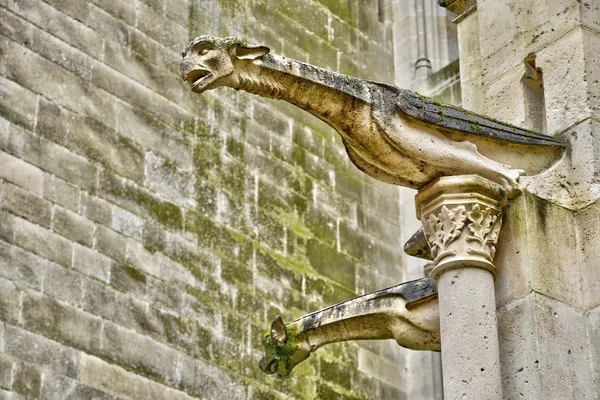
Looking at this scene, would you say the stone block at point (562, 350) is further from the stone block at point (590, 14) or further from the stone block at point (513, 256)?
the stone block at point (590, 14)

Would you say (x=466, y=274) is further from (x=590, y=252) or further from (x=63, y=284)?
(x=63, y=284)

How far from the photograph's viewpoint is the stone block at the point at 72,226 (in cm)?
953

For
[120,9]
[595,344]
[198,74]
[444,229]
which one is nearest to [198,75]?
[198,74]

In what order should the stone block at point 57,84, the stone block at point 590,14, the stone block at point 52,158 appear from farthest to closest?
the stone block at point 57,84 → the stone block at point 52,158 → the stone block at point 590,14

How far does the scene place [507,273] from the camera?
581cm

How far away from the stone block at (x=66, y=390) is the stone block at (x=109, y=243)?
88 centimetres

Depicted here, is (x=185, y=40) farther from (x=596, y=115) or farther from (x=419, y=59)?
(x=596, y=115)

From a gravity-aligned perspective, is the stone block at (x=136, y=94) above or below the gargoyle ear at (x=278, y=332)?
above

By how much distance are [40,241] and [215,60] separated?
4080 mm

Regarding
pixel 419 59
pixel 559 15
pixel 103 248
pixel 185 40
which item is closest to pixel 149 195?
pixel 103 248

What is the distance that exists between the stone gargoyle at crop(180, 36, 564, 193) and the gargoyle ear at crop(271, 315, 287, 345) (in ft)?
2.59

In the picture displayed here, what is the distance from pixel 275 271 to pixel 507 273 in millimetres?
5250

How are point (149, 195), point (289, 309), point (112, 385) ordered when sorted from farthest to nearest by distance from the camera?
point (289, 309)
point (149, 195)
point (112, 385)

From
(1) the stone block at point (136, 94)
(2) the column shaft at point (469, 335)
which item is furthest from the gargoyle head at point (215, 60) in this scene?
(1) the stone block at point (136, 94)
